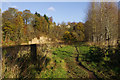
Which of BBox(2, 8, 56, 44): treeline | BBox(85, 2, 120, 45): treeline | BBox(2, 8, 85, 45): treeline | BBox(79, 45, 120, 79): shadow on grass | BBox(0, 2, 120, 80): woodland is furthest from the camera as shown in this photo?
BBox(85, 2, 120, 45): treeline

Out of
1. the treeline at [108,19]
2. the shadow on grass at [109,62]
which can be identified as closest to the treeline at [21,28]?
the shadow on grass at [109,62]

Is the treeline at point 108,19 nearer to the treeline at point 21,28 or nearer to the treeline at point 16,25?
the treeline at point 21,28

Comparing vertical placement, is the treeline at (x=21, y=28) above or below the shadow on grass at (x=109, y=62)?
above

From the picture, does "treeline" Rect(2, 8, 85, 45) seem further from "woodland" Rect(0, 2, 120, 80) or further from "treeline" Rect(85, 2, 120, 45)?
"treeline" Rect(85, 2, 120, 45)

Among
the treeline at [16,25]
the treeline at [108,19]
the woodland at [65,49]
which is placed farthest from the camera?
the treeline at [108,19]

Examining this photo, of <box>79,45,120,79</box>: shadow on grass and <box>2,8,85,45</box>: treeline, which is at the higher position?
<box>2,8,85,45</box>: treeline

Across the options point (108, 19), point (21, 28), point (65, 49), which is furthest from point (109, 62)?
point (108, 19)

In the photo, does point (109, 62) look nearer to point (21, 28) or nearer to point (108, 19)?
point (21, 28)

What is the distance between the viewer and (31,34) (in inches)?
498

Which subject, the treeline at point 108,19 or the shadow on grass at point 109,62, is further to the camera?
the treeline at point 108,19

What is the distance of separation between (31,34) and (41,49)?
320 inches

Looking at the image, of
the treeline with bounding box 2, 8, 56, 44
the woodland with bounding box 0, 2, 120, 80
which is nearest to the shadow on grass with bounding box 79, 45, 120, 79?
the woodland with bounding box 0, 2, 120, 80

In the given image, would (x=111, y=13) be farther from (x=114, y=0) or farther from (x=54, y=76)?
(x=54, y=76)

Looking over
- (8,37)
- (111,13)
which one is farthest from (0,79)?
(111,13)
